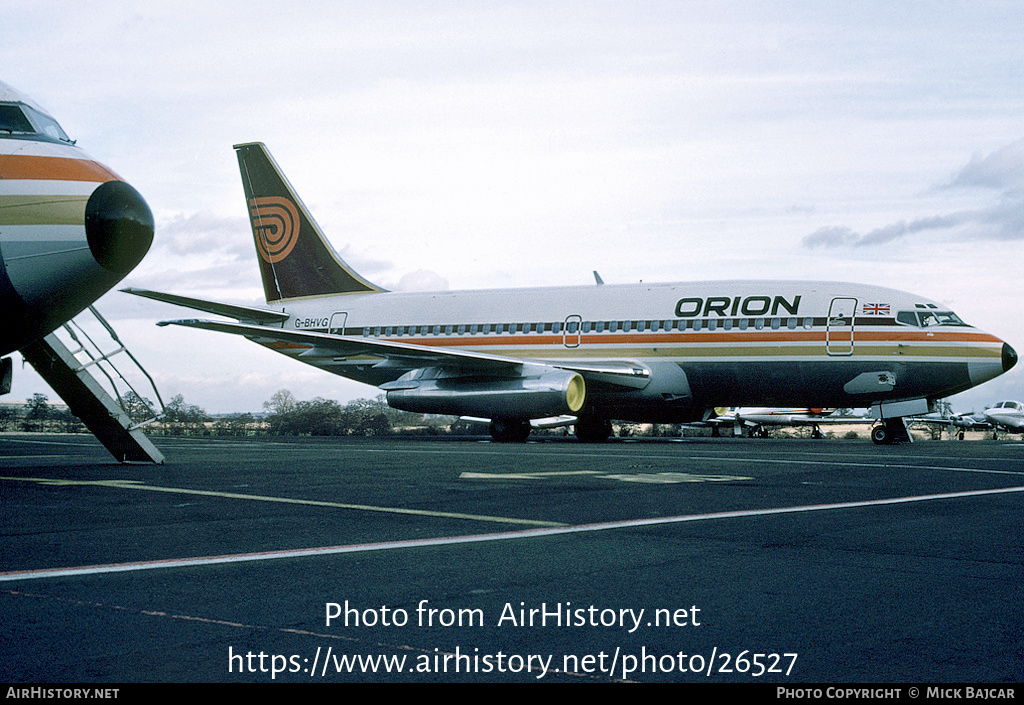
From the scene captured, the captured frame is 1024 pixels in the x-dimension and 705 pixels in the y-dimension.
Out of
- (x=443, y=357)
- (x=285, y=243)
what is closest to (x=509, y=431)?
(x=443, y=357)

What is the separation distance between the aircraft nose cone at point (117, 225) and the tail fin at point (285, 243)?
21203 millimetres

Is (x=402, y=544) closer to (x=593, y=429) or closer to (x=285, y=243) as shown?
(x=593, y=429)

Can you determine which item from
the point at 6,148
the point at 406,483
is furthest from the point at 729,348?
the point at 6,148

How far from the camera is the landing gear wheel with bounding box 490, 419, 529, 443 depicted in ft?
84.7

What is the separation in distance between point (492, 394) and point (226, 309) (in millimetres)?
10236

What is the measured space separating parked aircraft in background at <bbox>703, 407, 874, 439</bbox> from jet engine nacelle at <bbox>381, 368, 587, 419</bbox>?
10.7 meters

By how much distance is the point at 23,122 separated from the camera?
34.2 feet

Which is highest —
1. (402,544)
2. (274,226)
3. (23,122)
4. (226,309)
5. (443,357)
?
(274,226)

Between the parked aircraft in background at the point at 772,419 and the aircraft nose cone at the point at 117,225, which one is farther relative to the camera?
the parked aircraft in background at the point at 772,419

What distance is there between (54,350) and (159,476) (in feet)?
8.79

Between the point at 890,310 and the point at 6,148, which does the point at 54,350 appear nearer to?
the point at 6,148

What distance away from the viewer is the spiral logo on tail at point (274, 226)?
104 feet

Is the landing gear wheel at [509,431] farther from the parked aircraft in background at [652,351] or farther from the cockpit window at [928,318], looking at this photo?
the cockpit window at [928,318]

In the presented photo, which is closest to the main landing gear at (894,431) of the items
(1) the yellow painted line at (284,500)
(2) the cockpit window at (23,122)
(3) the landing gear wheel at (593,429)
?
(3) the landing gear wheel at (593,429)
